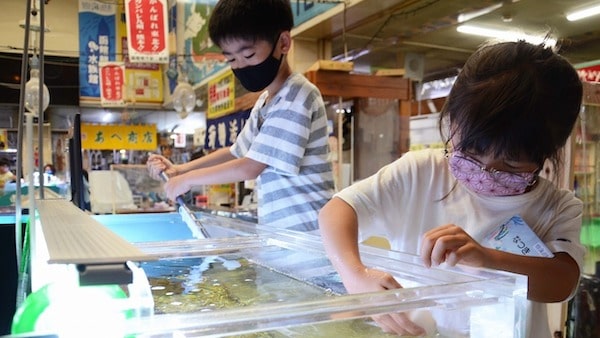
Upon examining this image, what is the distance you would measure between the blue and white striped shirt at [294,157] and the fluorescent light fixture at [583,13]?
335 centimetres

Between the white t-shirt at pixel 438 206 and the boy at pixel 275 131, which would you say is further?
the boy at pixel 275 131

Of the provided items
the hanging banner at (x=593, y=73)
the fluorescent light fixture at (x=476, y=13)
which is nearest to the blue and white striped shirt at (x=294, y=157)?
the hanging banner at (x=593, y=73)

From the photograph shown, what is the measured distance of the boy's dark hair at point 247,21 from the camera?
126 centimetres

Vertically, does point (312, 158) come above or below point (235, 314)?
above

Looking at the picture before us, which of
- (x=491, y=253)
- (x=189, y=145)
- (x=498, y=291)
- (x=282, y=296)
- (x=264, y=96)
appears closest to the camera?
(x=498, y=291)

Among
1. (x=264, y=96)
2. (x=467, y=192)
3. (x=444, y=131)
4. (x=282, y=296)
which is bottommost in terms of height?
(x=282, y=296)

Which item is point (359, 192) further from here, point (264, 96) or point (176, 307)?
point (264, 96)

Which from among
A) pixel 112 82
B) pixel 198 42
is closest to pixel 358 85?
pixel 198 42

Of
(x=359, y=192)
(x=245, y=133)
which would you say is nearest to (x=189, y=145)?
(x=245, y=133)

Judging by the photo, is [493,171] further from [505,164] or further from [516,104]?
[516,104]

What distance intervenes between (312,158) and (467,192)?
0.53 m

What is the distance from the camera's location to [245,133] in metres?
1.65

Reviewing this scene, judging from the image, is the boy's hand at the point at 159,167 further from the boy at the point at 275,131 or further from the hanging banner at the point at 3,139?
the hanging banner at the point at 3,139

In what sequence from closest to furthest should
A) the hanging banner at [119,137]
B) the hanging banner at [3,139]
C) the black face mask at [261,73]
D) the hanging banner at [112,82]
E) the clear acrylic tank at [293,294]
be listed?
the clear acrylic tank at [293,294]
the black face mask at [261,73]
the hanging banner at [3,139]
the hanging banner at [112,82]
the hanging banner at [119,137]
